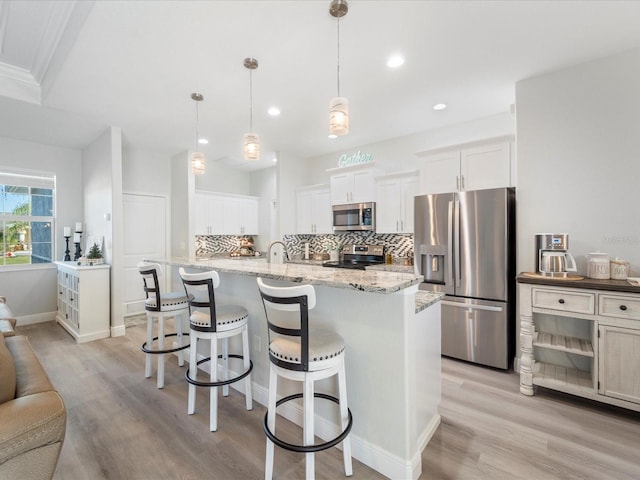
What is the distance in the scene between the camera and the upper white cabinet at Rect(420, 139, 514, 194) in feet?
10.8

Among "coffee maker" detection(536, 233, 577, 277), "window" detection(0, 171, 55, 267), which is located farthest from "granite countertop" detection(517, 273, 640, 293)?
"window" detection(0, 171, 55, 267)

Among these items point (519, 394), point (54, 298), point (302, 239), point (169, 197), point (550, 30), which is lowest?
point (519, 394)

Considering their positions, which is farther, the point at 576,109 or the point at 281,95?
the point at 281,95

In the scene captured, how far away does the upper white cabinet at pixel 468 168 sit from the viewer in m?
3.28

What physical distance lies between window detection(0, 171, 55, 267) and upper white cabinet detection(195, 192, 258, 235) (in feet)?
7.78

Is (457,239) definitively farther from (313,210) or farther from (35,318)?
(35,318)

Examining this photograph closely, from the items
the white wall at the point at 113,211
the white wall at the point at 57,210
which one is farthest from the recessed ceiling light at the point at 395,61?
the white wall at the point at 57,210

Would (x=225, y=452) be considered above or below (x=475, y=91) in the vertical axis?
below

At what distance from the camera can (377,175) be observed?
4.75 m

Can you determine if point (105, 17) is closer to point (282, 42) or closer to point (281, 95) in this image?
point (282, 42)

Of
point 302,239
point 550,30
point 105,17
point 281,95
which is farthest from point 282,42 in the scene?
point 302,239

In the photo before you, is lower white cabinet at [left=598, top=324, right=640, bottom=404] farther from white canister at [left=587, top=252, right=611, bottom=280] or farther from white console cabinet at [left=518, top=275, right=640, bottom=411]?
white canister at [left=587, top=252, right=611, bottom=280]

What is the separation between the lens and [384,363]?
1.75 metres

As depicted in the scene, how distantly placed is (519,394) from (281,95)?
3.78 m
